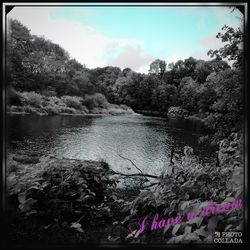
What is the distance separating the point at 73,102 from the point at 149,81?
2.36 m

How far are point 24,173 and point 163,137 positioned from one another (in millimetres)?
3618

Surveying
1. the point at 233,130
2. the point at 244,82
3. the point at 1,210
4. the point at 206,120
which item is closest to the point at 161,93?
the point at 206,120

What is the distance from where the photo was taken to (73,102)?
5855 millimetres

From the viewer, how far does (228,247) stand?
1.95 metres

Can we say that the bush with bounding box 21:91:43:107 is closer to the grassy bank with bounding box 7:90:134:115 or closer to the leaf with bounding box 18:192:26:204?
the grassy bank with bounding box 7:90:134:115

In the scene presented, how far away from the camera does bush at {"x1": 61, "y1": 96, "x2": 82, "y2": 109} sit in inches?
224

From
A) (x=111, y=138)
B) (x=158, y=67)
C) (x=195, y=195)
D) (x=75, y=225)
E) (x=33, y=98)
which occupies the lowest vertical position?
(x=75, y=225)

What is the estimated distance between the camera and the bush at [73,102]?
18.7ft

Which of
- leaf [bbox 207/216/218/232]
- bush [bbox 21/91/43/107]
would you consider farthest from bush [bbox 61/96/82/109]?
leaf [bbox 207/216/218/232]

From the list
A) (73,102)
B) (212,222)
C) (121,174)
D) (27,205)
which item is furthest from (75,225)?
(73,102)

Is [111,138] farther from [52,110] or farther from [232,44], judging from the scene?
[232,44]

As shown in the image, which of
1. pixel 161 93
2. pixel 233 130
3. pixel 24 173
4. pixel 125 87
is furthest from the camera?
pixel 125 87

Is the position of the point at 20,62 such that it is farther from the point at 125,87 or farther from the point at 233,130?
the point at 233,130

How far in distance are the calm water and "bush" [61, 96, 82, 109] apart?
31 centimetres
